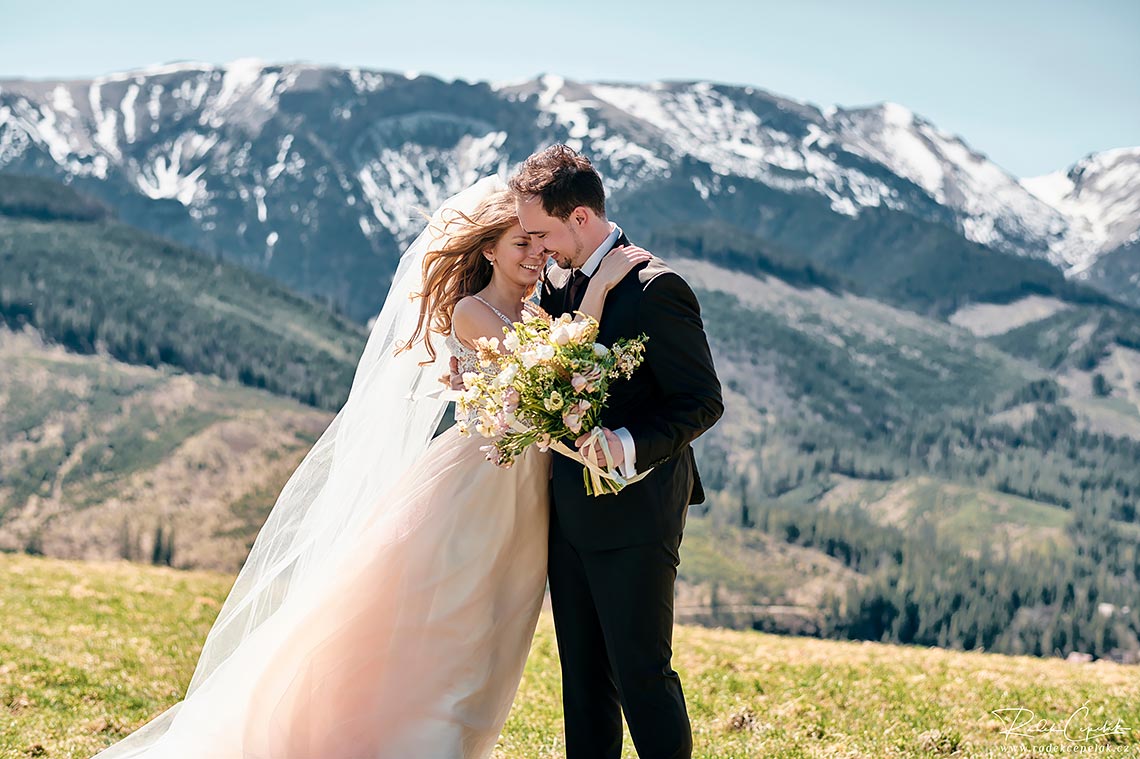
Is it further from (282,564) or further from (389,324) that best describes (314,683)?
(389,324)

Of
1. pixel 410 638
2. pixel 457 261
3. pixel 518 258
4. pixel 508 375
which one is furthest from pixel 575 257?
pixel 410 638

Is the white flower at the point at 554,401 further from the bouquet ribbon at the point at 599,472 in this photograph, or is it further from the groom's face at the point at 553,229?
the groom's face at the point at 553,229

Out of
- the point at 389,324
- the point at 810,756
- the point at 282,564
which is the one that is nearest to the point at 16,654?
the point at 282,564

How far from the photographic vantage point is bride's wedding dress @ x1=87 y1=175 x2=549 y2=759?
25.0ft

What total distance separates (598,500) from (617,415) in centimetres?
52

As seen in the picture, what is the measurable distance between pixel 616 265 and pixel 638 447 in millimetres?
1133

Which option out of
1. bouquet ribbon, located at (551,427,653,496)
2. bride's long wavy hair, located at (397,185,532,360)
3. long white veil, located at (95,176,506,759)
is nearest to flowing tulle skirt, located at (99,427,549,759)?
long white veil, located at (95,176,506,759)

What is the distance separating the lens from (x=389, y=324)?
9.24 m

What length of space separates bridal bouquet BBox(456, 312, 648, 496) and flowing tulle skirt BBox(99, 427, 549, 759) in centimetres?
111

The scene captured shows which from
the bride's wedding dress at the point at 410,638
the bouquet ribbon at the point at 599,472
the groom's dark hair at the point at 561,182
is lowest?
the bride's wedding dress at the point at 410,638

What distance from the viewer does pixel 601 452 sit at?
6465 millimetres

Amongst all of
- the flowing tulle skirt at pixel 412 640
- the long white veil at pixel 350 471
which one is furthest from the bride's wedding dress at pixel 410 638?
the long white veil at pixel 350 471

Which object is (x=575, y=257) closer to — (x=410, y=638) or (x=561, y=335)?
(x=561, y=335)

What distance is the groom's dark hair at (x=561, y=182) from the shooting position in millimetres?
6680
